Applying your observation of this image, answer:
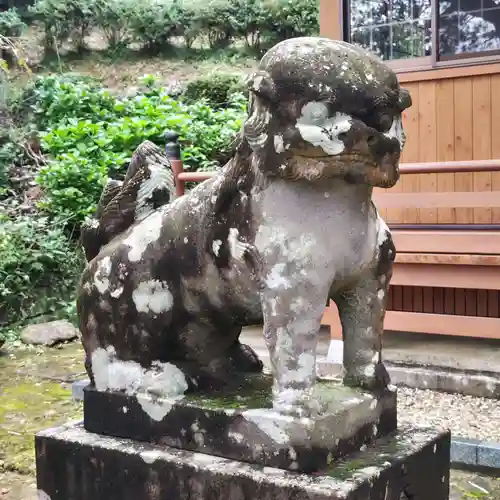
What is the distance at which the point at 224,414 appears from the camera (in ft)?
5.71

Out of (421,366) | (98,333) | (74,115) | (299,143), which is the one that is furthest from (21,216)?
(299,143)

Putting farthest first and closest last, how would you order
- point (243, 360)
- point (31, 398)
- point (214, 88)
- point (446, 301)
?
point (214, 88)
point (446, 301)
point (31, 398)
point (243, 360)

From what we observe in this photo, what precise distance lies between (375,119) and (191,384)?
829mm

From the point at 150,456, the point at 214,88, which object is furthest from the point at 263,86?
the point at 214,88

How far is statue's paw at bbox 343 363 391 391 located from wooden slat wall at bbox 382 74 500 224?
3899mm

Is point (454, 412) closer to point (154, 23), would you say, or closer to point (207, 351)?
point (207, 351)

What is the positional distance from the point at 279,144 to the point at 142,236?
0.52 metres

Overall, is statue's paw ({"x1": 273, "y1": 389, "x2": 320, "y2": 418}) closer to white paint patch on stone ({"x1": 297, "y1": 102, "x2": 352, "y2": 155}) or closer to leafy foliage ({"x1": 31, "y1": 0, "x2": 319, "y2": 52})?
white paint patch on stone ({"x1": 297, "y1": 102, "x2": 352, "y2": 155})

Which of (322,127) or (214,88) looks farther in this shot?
(214,88)

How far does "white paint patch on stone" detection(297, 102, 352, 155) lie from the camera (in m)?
1.56

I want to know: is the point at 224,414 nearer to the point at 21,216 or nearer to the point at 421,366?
the point at 421,366

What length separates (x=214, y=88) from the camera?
1160 centimetres

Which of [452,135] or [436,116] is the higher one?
[436,116]

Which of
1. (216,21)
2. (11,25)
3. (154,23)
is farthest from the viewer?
(216,21)
